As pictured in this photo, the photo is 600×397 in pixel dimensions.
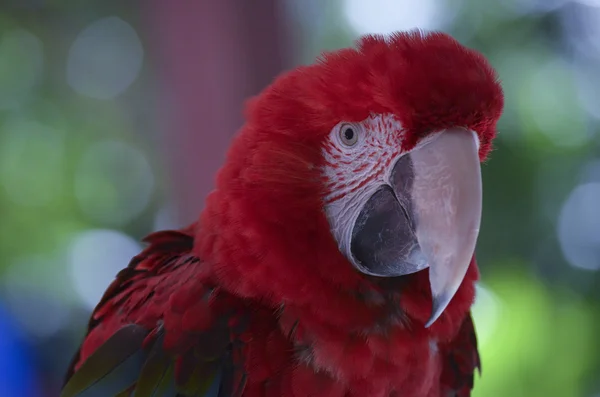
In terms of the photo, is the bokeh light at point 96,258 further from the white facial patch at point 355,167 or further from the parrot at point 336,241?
the white facial patch at point 355,167

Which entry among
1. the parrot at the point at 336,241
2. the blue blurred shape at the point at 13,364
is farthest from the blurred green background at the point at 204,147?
the parrot at the point at 336,241

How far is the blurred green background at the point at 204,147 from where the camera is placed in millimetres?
1018

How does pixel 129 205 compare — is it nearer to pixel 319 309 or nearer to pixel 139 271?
pixel 139 271

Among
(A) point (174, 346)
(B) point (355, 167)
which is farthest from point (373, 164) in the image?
(A) point (174, 346)

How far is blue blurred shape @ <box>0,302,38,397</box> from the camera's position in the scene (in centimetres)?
112

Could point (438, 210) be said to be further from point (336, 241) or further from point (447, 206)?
point (336, 241)

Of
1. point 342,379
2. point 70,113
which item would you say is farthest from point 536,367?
point 70,113

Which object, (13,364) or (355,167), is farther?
(13,364)

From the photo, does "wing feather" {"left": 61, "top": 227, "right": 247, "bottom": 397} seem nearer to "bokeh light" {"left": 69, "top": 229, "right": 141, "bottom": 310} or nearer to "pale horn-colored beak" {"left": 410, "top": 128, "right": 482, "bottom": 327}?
"pale horn-colored beak" {"left": 410, "top": 128, "right": 482, "bottom": 327}

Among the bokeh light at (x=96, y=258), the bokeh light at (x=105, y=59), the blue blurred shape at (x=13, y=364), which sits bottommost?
the blue blurred shape at (x=13, y=364)

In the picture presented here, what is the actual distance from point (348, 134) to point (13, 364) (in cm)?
96

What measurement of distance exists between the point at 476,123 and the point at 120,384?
0.50m

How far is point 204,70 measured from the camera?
44.7 inches

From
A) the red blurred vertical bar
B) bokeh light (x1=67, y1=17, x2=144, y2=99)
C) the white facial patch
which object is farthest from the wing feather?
bokeh light (x1=67, y1=17, x2=144, y2=99)
